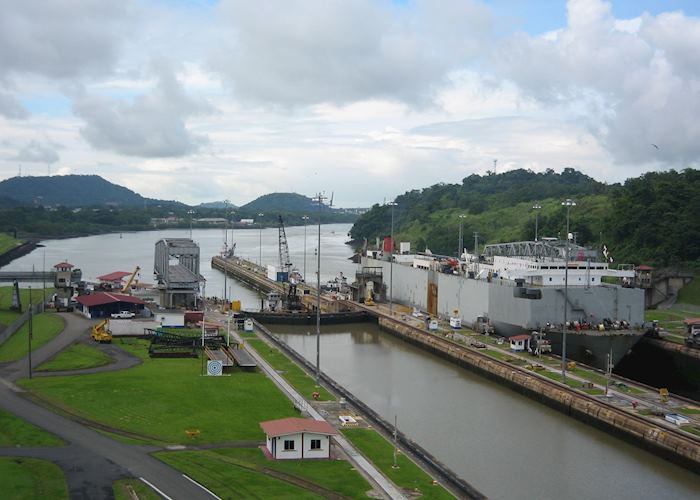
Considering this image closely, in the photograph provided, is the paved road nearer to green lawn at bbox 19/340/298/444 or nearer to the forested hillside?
green lawn at bbox 19/340/298/444

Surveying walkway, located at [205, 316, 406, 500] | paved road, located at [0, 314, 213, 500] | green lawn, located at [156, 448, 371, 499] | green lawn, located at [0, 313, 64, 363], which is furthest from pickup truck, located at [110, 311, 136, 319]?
green lawn, located at [156, 448, 371, 499]

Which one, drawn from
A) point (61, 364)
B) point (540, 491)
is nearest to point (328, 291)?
point (61, 364)

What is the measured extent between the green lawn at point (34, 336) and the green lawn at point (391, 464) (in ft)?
70.7

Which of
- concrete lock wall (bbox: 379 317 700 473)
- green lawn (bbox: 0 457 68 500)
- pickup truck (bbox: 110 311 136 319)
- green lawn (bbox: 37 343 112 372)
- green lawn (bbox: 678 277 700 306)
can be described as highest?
green lawn (bbox: 678 277 700 306)

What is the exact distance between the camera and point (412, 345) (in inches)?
2313

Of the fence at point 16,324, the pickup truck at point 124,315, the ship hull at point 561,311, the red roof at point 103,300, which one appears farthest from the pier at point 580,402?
the fence at point 16,324

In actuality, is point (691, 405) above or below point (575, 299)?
below

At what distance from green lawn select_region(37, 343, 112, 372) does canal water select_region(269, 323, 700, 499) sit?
13.1 metres

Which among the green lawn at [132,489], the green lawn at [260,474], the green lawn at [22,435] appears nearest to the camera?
the green lawn at [132,489]

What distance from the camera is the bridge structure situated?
67062 millimetres

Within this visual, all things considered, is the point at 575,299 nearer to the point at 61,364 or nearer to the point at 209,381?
the point at 209,381

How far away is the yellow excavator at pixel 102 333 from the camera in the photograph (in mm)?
47531

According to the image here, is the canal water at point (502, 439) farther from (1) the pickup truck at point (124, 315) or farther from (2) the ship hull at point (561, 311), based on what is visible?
(1) the pickup truck at point (124, 315)

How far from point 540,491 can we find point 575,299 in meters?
27.3
